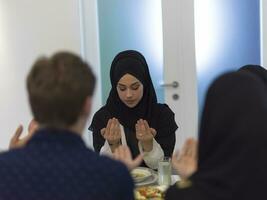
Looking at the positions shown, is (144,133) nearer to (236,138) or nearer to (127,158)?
(127,158)

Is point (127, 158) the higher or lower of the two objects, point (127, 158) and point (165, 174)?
the higher

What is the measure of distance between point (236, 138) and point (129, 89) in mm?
1431

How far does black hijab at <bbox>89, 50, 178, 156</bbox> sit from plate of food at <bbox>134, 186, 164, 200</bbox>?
0.79m

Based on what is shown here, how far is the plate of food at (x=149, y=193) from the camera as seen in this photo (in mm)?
1559

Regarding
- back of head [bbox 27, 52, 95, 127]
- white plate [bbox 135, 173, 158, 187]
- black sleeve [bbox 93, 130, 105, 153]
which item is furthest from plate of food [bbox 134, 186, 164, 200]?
black sleeve [bbox 93, 130, 105, 153]

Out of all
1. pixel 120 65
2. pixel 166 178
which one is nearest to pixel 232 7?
pixel 120 65

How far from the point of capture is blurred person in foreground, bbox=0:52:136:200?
1.01m

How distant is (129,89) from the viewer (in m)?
2.40

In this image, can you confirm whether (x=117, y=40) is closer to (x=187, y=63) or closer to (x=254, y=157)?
(x=187, y=63)

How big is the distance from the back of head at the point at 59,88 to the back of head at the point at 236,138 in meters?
0.33

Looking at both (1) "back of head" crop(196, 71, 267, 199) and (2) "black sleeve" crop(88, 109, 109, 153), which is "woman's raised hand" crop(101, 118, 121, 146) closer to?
(2) "black sleeve" crop(88, 109, 109, 153)

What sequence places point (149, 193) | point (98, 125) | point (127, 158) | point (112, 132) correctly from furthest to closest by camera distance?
1. point (98, 125)
2. point (112, 132)
3. point (149, 193)
4. point (127, 158)

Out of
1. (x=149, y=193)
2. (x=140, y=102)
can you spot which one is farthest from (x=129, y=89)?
(x=149, y=193)

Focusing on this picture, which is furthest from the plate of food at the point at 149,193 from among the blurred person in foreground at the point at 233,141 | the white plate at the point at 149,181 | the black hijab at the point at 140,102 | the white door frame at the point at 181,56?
the white door frame at the point at 181,56
